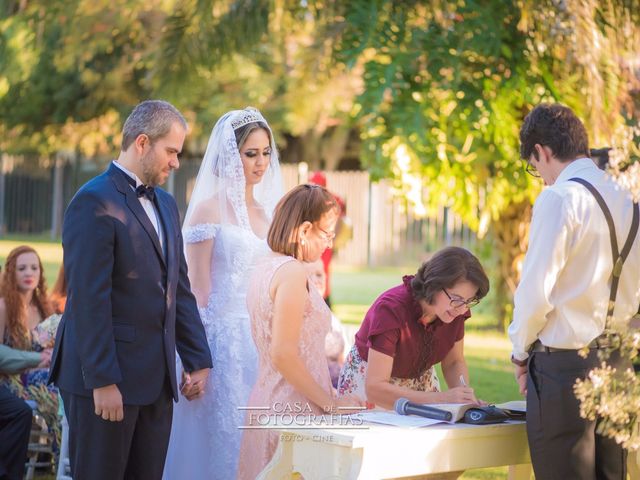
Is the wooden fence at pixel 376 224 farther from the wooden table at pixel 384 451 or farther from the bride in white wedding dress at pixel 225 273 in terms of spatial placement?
the wooden table at pixel 384 451

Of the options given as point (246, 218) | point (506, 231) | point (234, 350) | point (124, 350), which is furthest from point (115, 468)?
point (506, 231)

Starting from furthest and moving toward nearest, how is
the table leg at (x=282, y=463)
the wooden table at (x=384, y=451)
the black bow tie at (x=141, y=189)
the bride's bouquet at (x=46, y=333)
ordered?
the bride's bouquet at (x=46, y=333) < the black bow tie at (x=141, y=189) < the table leg at (x=282, y=463) < the wooden table at (x=384, y=451)

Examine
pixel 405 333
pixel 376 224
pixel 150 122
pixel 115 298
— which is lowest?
pixel 405 333

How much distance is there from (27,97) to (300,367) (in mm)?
23147

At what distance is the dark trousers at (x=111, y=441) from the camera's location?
405 cm

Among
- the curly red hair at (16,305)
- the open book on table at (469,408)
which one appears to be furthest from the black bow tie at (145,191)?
the curly red hair at (16,305)

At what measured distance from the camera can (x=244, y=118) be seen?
5598 mm

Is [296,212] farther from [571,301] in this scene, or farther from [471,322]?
[471,322]

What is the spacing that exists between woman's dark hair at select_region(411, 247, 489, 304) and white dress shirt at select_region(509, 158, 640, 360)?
1.52 ft

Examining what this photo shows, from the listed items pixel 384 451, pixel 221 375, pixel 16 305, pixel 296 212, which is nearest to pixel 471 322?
pixel 16 305

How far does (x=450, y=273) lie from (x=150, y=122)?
1404 millimetres

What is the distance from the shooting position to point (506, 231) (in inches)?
509

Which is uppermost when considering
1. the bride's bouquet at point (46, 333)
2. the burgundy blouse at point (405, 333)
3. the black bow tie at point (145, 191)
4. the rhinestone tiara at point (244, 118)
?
the rhinestone tiara at point (244, 118)

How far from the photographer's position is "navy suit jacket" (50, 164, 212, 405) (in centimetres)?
396
